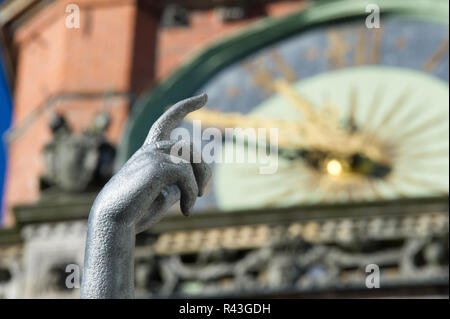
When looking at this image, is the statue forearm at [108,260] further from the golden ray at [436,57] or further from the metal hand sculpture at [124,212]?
the golden ray at [436,57]

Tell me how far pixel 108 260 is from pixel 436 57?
8.61 meters

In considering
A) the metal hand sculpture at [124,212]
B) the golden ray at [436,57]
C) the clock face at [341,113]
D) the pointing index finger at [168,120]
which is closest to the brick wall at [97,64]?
the clock face at [341,113]

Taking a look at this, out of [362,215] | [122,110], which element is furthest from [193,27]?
[362,215]

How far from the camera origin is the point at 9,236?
39.0ft

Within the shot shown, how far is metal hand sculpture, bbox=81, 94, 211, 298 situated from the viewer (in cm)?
432

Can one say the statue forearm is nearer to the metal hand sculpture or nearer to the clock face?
the metal hand sculpture

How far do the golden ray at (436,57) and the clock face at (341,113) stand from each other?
0.03ft

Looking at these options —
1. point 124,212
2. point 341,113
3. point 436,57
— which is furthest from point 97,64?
point 124,212

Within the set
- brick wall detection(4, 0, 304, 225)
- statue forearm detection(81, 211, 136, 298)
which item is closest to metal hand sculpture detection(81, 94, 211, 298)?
statue forearm detection(81, 211, 136, 298)

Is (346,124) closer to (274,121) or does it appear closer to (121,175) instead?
(274,121)

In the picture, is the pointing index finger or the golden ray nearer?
the pointing index finger

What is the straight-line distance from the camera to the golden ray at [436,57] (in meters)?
12.6

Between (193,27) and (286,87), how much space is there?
117 centimetres

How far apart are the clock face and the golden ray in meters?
0.01
